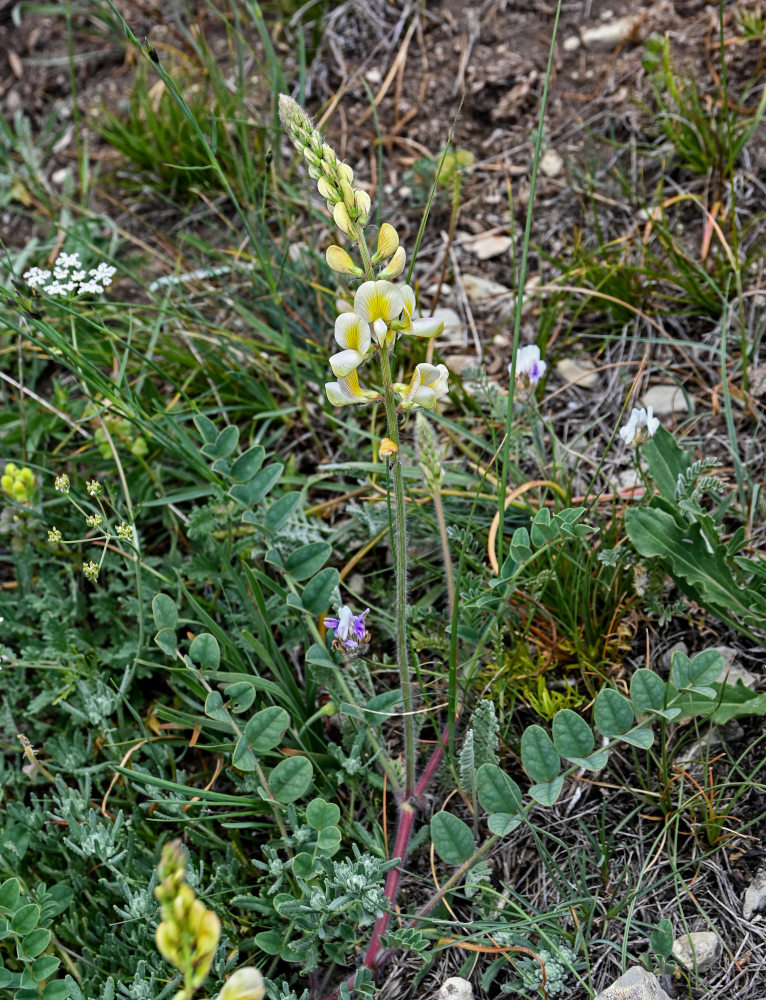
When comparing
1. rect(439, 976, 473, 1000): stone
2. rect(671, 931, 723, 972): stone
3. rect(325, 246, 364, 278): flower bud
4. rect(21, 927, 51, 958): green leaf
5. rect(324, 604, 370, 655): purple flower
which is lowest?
rect(671, 931, 723, 972): stone

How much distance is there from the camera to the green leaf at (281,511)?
2361 millimetres

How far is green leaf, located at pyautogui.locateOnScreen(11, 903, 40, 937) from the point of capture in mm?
1946

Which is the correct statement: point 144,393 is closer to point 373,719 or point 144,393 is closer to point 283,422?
point 283,422

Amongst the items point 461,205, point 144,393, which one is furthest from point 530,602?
point 461,205

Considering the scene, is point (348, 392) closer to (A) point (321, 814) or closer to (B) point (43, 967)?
(A) point (321, 814)

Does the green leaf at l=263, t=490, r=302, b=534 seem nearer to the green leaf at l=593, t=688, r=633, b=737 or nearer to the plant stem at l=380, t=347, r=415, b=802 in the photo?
the plant stem at l=380, t=347, r=415, b=802

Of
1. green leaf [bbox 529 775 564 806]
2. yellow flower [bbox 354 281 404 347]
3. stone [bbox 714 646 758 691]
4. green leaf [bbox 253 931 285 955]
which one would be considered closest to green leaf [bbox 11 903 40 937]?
green leaf [bbox 253 931 285 955]

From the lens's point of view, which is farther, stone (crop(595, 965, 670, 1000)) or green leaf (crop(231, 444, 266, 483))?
green leaf (crop(231, 444, 266, 483))

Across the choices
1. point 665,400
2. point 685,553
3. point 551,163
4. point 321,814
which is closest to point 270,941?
point 321,814

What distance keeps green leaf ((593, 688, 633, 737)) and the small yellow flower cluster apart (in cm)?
73

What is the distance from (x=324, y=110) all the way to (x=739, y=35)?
1.62 meters

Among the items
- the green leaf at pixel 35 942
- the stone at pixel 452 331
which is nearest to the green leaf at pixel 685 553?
the stone at pixel 452 331

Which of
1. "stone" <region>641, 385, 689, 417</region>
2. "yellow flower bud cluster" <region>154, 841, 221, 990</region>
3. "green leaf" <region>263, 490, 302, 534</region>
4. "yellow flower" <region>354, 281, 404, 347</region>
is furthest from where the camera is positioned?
"stone" <region>641, 385, 689, 417</region>

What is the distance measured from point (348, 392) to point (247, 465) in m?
0.77
